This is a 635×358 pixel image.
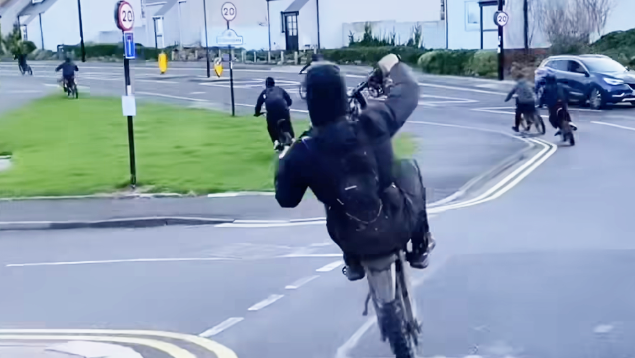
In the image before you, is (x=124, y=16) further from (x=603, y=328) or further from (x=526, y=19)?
(x=526, y=19)

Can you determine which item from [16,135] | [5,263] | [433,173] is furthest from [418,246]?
[16,135]

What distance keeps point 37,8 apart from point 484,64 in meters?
59.9

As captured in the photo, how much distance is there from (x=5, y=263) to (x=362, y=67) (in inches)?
1591

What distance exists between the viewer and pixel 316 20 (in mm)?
65188

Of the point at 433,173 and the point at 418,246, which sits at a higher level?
the point at 418,246

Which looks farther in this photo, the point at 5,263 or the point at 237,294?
the point at 5,263

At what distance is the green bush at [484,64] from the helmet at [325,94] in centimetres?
3960

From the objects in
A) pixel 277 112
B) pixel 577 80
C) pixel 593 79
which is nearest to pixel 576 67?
pixel 577 80

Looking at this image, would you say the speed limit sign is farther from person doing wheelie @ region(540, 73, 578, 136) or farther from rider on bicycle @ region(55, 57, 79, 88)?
rider on bicycle @ region(55, 57, 79, 88)

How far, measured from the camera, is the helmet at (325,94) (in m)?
5.45

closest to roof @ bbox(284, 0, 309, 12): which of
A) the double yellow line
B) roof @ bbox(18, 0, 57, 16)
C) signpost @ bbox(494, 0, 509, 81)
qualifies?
signpost @ bbox(494, 0, 509, 81)

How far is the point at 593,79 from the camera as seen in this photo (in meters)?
30.8

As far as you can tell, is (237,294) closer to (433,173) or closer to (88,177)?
(433,173)

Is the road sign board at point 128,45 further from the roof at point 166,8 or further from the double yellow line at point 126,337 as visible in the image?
the roof at point 166,8
